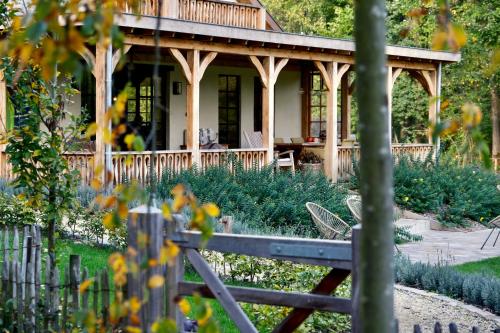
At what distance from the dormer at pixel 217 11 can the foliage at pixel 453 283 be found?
9.86 meters

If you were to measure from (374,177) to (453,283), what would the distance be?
748 centimetres

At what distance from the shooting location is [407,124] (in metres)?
40.8

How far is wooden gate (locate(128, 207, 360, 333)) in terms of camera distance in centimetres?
429

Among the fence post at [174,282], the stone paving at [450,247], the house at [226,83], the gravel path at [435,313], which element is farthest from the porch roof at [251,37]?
the fence post at [174,282]

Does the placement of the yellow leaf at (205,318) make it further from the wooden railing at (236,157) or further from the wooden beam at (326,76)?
the wooden beam at (326,76)

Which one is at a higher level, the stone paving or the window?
the window

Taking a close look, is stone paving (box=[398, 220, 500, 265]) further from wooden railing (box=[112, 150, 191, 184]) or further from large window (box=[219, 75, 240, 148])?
large window (box=[219, 75, 240, 148])

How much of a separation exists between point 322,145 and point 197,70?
560 centimetres

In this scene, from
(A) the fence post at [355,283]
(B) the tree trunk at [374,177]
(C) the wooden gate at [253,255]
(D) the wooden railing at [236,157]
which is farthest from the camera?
(D) the wooden railing at [236,157]

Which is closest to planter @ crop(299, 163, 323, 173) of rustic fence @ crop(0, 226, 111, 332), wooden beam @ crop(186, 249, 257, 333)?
rustic fence @ crop(0, 226, 111, 332)

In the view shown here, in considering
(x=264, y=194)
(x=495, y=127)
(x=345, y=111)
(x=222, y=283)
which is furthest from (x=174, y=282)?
(x=495, y=127)

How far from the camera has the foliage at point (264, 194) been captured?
46.5 feet

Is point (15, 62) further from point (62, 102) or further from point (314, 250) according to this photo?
point (314, 250)

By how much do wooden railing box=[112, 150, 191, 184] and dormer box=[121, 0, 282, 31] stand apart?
10.6ft
